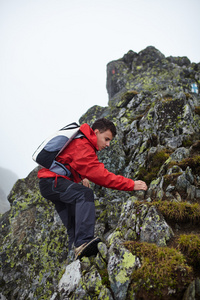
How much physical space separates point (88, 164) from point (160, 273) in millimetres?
3234

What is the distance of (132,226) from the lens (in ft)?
Result: 16.7

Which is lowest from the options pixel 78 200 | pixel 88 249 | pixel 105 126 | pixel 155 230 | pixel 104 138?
pixel 155 230

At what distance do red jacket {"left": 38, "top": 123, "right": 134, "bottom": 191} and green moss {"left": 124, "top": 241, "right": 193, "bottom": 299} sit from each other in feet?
7.02

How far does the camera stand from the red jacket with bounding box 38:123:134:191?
5.29 m

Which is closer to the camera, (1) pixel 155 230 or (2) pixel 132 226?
(1) pixel 155 230

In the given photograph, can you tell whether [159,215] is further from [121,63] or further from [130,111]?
[121,63]

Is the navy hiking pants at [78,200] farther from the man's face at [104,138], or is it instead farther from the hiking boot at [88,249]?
the man's face at [104,138]

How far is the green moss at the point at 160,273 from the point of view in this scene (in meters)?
3.03

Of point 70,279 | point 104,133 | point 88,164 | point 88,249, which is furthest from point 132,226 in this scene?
point 104,133

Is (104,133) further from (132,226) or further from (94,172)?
(132,226)

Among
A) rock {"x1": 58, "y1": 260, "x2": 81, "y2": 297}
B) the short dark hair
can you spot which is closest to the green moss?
rock {"x1": 58, "y1": 260, "x2": 81, "y2": 297}

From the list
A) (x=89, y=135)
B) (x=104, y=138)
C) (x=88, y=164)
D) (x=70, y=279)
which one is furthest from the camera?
(x=104, y=138)

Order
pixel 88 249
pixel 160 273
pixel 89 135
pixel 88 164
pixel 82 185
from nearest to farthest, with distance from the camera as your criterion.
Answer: pixel 160 273 → pixel 88 249 → pixel 88 164 → pixel 82 185 → pixel 89 135

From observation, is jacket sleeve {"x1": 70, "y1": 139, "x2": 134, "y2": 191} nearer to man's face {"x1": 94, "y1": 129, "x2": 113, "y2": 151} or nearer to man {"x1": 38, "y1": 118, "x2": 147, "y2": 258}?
man {"x1": 38, "y1": 118, "x2": 147, "y2": 258}
